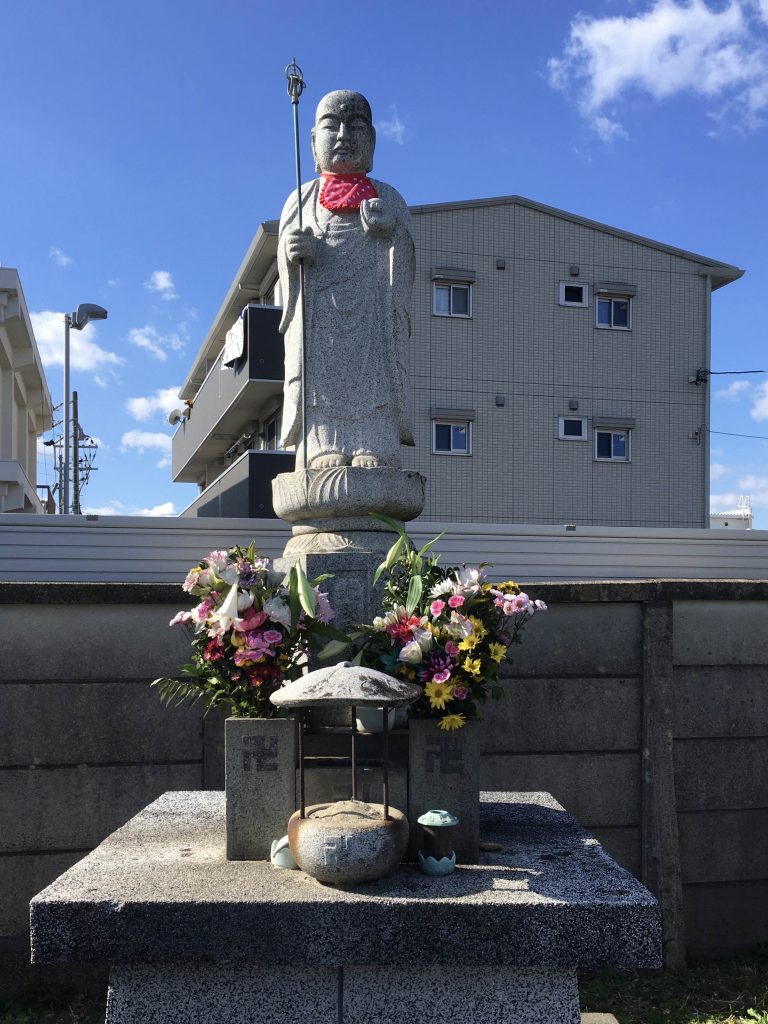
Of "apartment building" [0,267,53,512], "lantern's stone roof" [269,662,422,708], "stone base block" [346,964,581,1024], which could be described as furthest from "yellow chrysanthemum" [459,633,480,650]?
"apartment building" [0,267,53,512]

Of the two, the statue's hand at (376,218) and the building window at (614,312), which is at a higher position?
the building window at (614,312)

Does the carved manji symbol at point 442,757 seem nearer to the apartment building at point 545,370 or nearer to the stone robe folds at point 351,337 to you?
the stone robe folds at point 351,337

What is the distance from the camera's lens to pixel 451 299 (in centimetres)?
1738

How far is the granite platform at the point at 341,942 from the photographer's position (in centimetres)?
326

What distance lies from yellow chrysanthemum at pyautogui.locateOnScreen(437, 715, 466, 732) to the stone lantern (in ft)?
1.08

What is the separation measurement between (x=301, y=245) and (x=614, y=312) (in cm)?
1418

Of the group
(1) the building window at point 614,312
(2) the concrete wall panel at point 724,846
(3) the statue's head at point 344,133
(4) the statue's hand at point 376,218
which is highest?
(1) the building window at point 614,312

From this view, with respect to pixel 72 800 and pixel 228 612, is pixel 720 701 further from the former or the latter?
pixel 72 800

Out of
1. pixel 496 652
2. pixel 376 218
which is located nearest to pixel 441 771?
pixel 496 652

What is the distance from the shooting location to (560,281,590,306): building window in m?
18.0

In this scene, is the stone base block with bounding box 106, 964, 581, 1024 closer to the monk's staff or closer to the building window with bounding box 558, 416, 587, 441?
the monk's staff

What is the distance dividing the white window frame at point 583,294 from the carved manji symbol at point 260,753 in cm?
1550

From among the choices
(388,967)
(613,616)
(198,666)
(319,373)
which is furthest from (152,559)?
(388,967)

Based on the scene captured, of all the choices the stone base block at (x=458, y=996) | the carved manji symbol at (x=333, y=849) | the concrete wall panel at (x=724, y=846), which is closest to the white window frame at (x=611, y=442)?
the concrete wall panel at (x=724, y=846)
